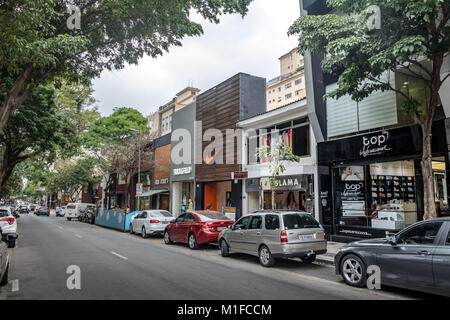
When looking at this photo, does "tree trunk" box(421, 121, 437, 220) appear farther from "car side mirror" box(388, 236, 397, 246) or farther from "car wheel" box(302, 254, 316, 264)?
"car wheel" box(302, 254, 316, 264)

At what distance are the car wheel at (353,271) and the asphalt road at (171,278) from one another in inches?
7.2

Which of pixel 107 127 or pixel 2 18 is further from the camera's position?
pixel 107 127

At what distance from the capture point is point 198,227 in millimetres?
12891

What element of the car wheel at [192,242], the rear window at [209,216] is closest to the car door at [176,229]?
the car wheel at [192,242]

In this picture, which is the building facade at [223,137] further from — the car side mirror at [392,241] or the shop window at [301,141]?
the car side mirror at [392,241]

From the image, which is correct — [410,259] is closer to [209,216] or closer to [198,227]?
[198,227]

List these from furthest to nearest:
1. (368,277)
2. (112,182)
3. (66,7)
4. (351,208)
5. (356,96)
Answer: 1. (112,182)
2. (351,208)
3. (356,96)
4. (66,7)
5. (368,277)

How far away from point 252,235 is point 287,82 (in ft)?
168

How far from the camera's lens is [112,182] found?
43.4 m

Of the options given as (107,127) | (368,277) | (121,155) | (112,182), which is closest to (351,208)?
(368,277)

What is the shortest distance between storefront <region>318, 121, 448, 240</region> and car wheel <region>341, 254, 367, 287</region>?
19.4ft

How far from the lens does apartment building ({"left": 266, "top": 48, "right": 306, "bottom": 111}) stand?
55.8m

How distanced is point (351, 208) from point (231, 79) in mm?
→ 12232
